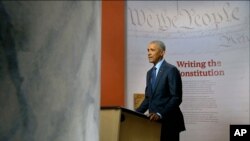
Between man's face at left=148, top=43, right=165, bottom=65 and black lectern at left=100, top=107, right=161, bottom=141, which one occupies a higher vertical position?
man's face at left=148, top=43, right=165, bottom=65

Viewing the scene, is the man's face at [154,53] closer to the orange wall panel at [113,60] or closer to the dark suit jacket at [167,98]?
the dark suit jacket at [167,98]

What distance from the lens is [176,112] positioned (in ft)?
12.8

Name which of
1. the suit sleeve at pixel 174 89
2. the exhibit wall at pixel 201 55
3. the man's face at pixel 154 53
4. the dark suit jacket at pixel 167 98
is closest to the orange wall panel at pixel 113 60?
the exhibit wall at pixel 201 55

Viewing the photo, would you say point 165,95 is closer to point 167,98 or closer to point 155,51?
point 167,98

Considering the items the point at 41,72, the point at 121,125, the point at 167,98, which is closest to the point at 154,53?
the point at 167,98

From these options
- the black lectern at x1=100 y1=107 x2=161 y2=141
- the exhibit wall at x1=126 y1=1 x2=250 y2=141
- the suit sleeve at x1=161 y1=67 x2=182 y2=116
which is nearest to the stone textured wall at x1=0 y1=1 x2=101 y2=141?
the black lectern at x1=100 y1=107 x2=161 y2=141

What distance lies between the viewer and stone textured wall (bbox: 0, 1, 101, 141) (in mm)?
1005

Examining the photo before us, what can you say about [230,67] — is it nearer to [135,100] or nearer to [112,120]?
[135,100]

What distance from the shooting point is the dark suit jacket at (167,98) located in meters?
3.65

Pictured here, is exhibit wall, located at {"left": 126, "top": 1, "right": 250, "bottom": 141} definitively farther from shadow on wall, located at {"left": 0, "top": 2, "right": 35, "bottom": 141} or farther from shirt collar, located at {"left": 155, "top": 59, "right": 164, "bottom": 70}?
shadow on wall, located at {"left": 0, "top": 2, "right": 35, "bottom": 141}

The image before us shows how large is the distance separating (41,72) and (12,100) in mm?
100

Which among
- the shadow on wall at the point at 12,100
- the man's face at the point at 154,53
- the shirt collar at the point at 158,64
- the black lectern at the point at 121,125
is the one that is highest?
the man's face at the point at 154,53

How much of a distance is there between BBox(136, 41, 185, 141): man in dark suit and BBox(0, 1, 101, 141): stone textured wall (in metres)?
2.43

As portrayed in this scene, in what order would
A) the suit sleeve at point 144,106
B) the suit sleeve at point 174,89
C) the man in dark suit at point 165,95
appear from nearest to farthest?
the man in dark suit at point 165,95, the suit sleeve at point 174,89, the suit sleeve at point 144,106
